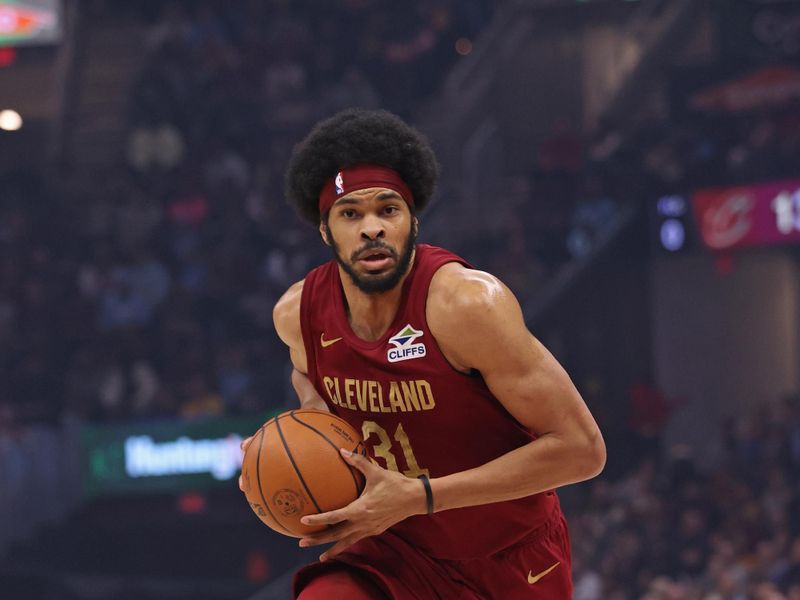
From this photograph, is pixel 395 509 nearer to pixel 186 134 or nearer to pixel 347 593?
pixel 347 593

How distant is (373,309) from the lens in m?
3.22

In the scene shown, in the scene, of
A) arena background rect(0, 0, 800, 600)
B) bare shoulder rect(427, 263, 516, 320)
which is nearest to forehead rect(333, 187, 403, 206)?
bare shoulder rect(427, 263, 516, 320)

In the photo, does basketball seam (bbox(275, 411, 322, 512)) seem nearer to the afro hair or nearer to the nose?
the nose

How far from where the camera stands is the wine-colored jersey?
308cm

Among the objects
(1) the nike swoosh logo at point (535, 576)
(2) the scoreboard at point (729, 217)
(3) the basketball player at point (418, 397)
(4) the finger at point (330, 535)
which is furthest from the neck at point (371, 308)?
(2) the scoreboard at point (729, 217)

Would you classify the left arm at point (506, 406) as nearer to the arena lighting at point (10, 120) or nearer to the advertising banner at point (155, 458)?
the advertising banner at point (155, 458)

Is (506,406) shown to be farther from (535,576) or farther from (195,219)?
(195,219)

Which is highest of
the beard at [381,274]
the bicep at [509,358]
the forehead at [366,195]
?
the forehead at [366,195]

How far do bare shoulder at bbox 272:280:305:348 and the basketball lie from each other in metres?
0.39

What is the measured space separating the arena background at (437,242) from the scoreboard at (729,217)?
21 mm

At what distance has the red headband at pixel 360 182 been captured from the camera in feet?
10.3

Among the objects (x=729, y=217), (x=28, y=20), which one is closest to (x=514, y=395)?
(x=729, y=217)

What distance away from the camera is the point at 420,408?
3105 millimetres

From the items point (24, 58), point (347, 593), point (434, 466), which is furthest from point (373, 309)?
point (24, 58)
